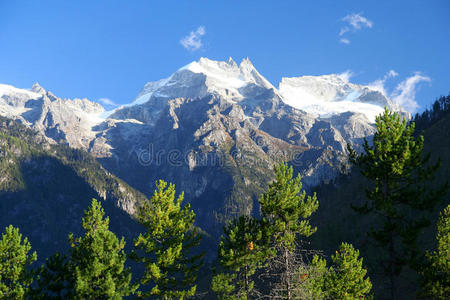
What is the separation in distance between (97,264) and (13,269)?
8368mm

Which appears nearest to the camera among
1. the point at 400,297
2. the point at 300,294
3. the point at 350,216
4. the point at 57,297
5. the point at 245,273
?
the point at 300,294

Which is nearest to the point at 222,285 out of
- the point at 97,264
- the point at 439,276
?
the point at 97,264

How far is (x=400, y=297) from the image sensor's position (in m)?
Result: 71.2

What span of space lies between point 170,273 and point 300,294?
12281 mm

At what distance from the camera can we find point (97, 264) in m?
29.4

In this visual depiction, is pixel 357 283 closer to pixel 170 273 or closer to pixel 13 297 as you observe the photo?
Result: pixel 170 273

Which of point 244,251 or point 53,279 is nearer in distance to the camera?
point 53,279

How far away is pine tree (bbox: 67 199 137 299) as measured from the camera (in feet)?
95.9

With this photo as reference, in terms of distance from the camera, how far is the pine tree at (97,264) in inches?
1151

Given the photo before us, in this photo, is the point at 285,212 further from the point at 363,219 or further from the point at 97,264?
the point at 363,219

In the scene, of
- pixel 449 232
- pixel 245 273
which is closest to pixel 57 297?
pixel 245 273

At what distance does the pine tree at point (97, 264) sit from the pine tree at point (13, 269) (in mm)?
4230

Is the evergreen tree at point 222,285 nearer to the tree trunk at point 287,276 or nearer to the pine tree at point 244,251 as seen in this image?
the pine tree at point 244,251

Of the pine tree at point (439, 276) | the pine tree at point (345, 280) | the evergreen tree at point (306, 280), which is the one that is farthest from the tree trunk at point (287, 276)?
the pine tree at point (345, 280)
